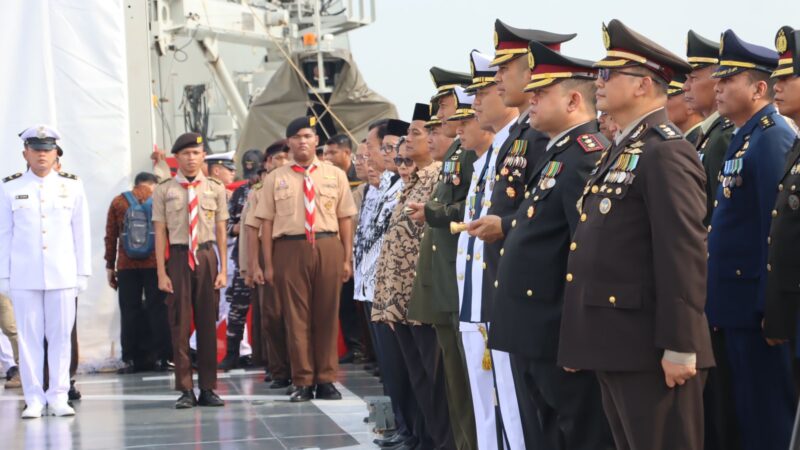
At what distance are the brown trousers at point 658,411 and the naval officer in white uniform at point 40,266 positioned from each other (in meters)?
6.01

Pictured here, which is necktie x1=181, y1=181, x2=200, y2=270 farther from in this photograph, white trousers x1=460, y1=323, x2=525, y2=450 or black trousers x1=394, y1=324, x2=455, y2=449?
white trousers x1=460, y1=323, x2=525, y2=450

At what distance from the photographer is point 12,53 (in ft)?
38.3

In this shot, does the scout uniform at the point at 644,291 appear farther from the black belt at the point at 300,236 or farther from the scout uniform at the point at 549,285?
the black belt at the point at 300,236

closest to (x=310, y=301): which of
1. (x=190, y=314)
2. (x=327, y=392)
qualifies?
(x=327, y=392)

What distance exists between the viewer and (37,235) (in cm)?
902

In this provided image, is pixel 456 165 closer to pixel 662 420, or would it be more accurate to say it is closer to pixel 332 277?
pixel 662 420

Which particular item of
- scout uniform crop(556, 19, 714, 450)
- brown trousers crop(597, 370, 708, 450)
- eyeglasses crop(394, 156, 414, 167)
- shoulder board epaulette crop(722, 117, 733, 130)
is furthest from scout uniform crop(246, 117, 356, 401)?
brown trousers crop(597, 370, 708, 450)

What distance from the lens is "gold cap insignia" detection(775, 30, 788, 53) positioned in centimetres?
435

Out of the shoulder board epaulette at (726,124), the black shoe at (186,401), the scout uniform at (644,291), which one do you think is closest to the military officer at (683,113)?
the shoulder board epaulette at (726,124)

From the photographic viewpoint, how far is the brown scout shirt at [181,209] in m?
9.12

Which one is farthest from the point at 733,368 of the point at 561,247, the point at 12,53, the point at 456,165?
the point at 12,53

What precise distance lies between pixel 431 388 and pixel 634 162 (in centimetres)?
271

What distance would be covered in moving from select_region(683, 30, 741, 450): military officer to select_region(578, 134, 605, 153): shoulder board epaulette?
0.75 meters

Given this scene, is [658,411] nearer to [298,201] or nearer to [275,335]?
[298,201]
